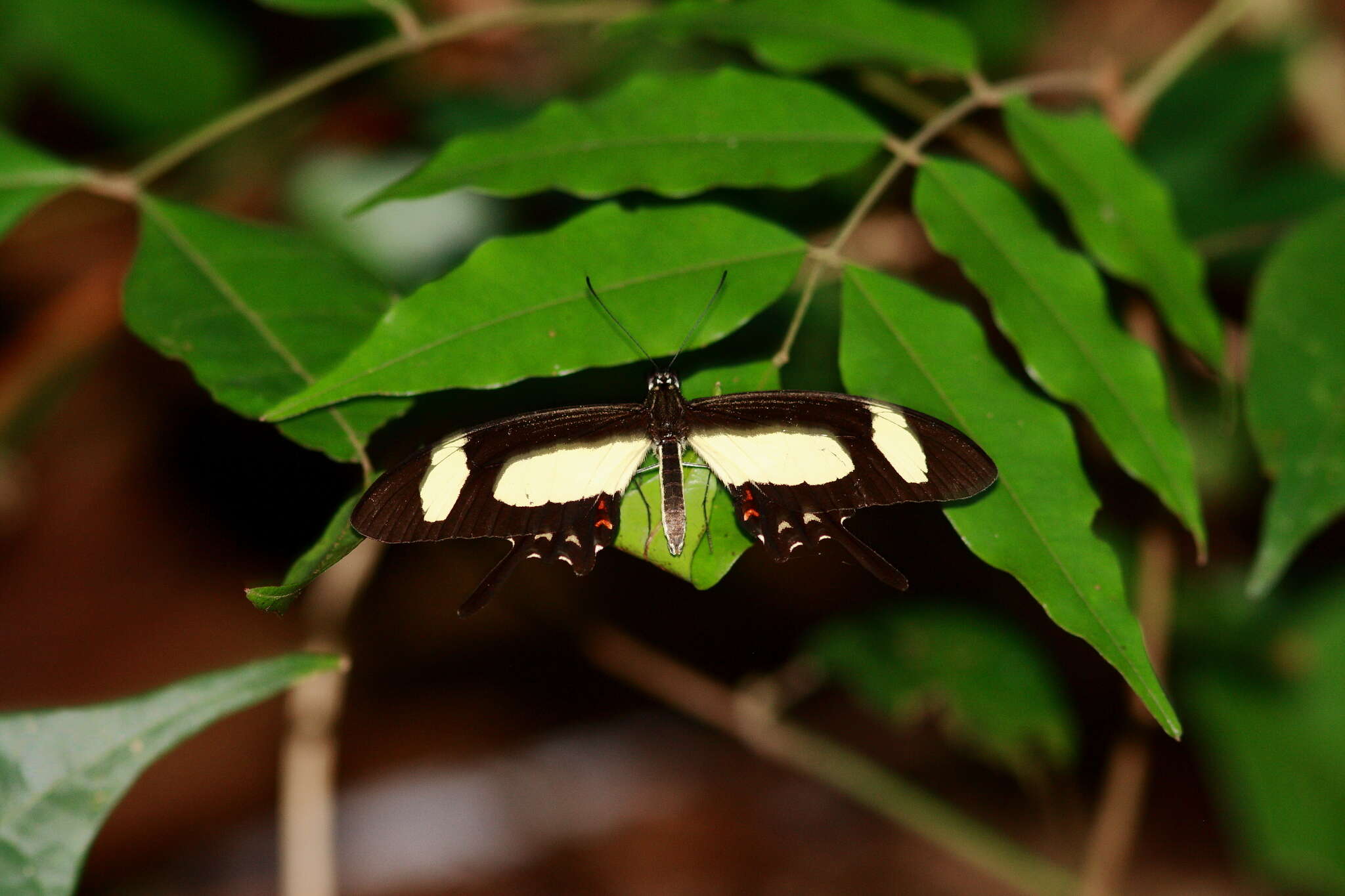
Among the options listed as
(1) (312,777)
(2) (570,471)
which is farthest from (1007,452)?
(1) (312,777)

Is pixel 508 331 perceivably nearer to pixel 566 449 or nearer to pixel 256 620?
pixel 566 449

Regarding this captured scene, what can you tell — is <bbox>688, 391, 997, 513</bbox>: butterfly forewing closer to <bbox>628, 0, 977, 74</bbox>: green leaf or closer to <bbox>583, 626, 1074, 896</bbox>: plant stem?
<bbox>628, 0, 977, 74</bbox>: green leaf

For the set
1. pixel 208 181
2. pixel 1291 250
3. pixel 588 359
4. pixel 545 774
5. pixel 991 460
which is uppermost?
pixel 208 181

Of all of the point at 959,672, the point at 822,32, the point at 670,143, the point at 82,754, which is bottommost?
the point at 82,754

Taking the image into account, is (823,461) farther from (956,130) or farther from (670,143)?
(956,130)

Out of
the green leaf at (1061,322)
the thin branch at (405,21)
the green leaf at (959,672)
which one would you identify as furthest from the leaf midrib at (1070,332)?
the green leaf at (959,672)

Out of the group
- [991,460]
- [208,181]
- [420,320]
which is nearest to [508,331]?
[420,320]
